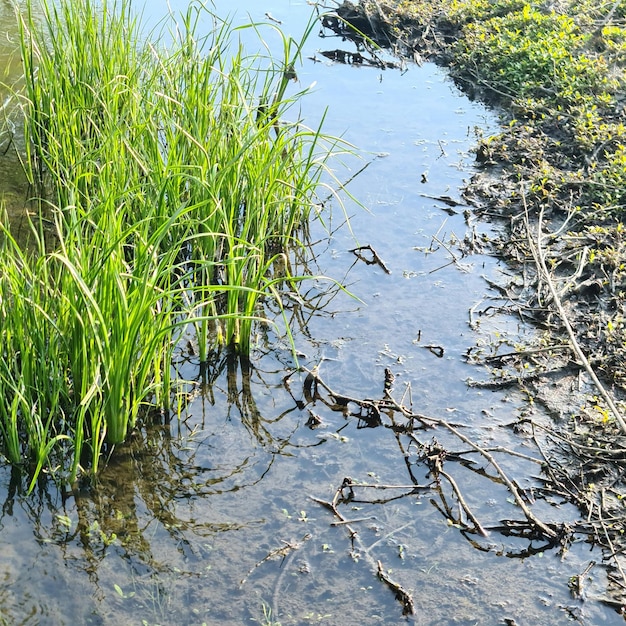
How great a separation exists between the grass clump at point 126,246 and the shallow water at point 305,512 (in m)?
0.17

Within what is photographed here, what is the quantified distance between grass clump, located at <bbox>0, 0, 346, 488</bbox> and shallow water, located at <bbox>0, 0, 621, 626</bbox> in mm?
173

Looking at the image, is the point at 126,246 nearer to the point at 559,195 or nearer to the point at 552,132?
the point at 559,195

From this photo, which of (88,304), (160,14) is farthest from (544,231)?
(160,14)

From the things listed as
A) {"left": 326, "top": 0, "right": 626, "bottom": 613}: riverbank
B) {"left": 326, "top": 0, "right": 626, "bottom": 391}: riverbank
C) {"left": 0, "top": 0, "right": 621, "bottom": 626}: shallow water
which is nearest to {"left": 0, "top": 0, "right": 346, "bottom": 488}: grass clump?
{"left": 0, "top": 0, "right": 621, "bottom": 626}: shallow water

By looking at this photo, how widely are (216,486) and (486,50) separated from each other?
4.85m

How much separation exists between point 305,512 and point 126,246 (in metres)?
1.67

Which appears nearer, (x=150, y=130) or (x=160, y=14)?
(x=150, y=130)

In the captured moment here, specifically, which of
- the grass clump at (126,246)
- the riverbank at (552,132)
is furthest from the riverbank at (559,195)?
the grass clump at (126,246)

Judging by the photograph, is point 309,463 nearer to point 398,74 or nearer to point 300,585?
point 300,585

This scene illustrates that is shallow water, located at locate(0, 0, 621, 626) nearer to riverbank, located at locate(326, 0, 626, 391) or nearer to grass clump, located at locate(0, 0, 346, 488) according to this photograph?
grass clump, located at locate(0, 0, 346, 488)

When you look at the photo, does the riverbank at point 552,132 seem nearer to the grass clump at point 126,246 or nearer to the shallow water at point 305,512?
the shallow water at point 305,512

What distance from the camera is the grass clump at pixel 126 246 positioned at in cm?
253

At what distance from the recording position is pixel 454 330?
144 inches

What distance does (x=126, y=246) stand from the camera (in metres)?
3.66
